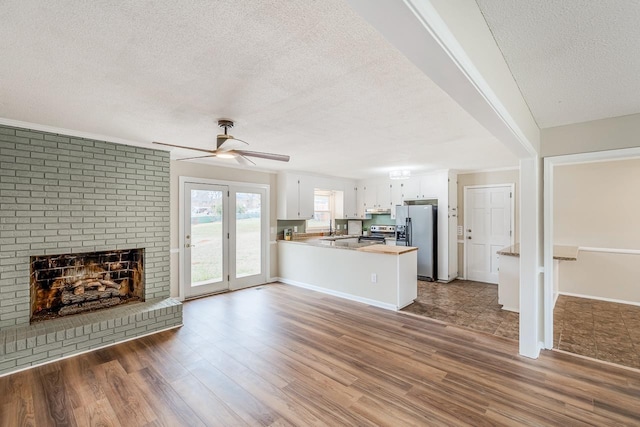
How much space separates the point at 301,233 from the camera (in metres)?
6.38

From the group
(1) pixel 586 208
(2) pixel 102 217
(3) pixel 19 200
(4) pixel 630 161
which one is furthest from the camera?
(1) pixel 586 208

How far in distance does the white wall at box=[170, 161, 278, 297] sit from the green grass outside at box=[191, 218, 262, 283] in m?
0.27

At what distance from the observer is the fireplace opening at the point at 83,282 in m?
3.18

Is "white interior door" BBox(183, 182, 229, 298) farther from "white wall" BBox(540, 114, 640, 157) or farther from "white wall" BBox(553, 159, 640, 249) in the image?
"white wall" BBox(553, 159, 640, 249)

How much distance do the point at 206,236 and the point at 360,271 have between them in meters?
2.65

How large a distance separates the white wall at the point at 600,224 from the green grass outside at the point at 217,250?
5511 millimetres

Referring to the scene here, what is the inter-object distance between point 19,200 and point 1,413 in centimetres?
192

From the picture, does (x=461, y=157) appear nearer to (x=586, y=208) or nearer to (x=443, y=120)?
(x=443, y=120)

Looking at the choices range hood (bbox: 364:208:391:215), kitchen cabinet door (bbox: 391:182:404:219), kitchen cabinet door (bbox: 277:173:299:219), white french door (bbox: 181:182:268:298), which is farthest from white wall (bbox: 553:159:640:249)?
white french door (bbox: 181:182:268:298)

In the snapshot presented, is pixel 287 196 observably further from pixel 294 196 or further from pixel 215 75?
pixel 215 75

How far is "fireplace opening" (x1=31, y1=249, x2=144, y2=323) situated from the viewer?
3.18m

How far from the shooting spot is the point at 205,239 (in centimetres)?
491

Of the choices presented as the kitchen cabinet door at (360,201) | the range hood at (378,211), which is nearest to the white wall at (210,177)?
the kitchen cabinet door at (360,201)

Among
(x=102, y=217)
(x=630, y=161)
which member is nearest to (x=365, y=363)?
(x=102, y=217)
